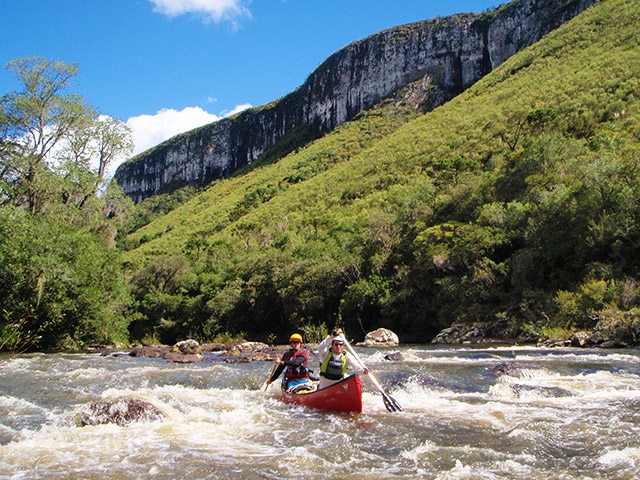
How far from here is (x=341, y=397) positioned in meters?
9.05

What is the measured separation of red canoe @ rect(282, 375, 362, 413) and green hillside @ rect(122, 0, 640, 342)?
17589mm

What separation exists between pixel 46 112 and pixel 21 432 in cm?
1965

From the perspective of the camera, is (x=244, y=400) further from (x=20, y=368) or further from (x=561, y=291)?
(x=561, y=291)

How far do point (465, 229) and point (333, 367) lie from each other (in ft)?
85.3

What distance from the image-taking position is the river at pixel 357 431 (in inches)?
229

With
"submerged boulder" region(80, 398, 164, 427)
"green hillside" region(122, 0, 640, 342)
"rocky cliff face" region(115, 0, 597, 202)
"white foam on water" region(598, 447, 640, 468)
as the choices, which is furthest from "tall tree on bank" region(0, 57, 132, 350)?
"rocky cliff face" region(115, 0, 597, 202)

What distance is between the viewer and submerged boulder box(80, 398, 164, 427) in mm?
8148

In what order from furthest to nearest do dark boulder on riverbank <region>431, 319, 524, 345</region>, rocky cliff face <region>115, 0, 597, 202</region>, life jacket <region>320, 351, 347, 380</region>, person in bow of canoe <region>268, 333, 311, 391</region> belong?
rocky cliff face <region>115, 0, 597, 202</region>
dark boulder on riverbank <region>431, 319, 524, 345</region>
person in bow of canoe <region>268, 333, 311, 391</region>
life jacket <region>320, 351, 347, 380</region>

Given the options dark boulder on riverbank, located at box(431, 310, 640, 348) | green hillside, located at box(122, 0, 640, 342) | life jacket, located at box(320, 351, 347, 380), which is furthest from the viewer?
green hillside, located at box(122, 0, 640, 342)

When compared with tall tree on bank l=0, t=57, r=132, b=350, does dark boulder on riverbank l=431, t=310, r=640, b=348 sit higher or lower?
lower

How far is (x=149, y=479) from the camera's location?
18.2ft

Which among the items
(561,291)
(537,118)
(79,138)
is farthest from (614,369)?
(537,118)

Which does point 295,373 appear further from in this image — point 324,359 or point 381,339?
Answer: point 381,339

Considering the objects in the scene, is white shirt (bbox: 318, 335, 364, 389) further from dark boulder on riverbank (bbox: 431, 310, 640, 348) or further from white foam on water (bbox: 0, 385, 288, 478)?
dark boulder on riverbank (bbox: 431, 310, 640, 348)
